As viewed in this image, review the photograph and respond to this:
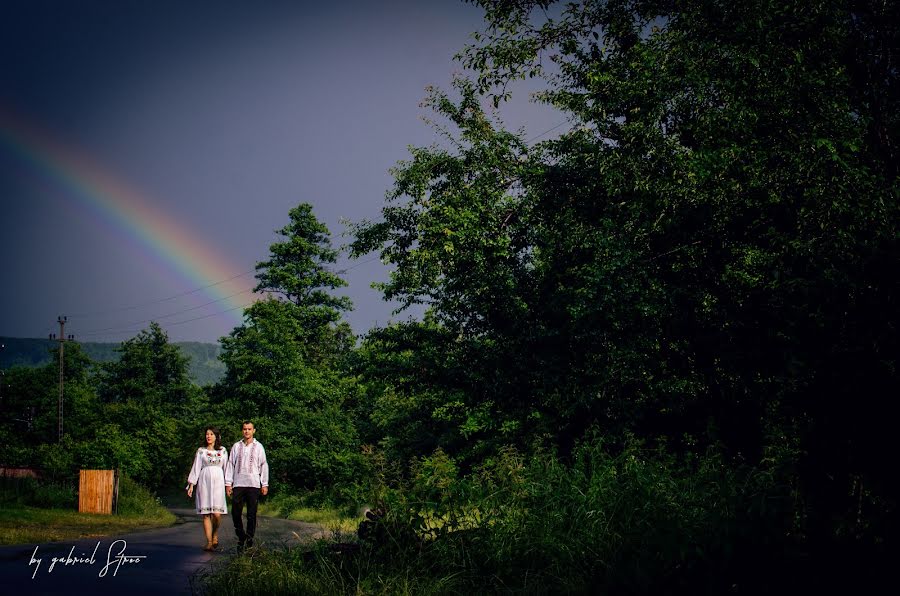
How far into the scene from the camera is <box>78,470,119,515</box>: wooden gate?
2705 cm

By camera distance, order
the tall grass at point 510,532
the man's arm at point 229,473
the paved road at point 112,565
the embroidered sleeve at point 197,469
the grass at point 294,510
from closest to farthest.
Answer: the tall grass at point 510,532 → the paved road at point 112,565 → the man's arm at point 229,473 → the embroidered sleeve at point 197,469 → the grass at point 294,510

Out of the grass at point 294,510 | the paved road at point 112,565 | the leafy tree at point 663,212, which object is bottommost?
the grass at point 294,510

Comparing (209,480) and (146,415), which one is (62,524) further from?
(146,415)

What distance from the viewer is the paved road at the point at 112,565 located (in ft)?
30.2

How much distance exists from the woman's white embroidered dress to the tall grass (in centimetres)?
552

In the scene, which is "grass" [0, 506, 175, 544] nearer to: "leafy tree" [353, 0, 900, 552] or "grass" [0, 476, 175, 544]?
"grass" [0, 476, 175, 544]

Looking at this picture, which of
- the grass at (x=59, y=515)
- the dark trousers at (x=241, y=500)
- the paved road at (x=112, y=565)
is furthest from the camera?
the grass at (x=59, y=515)

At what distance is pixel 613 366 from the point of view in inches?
603

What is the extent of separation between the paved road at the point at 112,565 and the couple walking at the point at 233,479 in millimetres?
550

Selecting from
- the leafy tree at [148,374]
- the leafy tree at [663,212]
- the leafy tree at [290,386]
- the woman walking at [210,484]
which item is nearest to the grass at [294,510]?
the leafy tree at [290,386]

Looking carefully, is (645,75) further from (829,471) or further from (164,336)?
(164,336)

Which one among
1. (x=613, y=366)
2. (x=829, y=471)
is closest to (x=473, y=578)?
(x=829, y=471)

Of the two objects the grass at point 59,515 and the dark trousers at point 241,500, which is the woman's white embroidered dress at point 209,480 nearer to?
the dark trousers at point 241,500


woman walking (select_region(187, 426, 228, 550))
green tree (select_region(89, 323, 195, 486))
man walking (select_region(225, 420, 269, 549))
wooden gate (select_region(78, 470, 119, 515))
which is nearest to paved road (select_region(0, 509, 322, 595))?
woman walking (select_region(187, 426, 228, 550))
